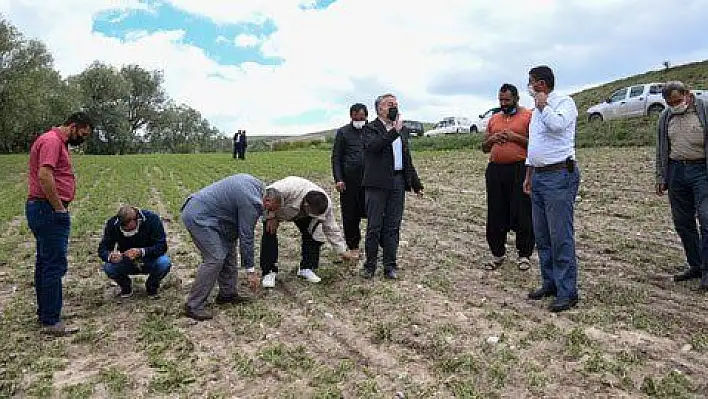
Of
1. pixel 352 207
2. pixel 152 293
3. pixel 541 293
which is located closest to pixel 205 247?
pixel 152 293

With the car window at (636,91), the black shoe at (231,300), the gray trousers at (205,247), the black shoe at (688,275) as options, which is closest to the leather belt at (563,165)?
the black shoe at (688,275)

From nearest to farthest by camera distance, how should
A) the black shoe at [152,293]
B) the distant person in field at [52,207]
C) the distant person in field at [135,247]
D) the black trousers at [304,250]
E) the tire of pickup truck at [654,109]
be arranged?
the distant person in field at [52,207], the distant person in field at [135,247], the black shoe at [152,293], the black trousers at [304,250], the tire of pickup truck at [654,109]

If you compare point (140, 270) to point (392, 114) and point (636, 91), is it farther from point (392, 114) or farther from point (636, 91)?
point (636, 91)

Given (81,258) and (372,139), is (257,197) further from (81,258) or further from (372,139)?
(81,258)

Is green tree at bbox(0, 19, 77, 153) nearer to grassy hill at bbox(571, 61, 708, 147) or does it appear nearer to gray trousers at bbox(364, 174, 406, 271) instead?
grassy hill at bbox(571, 61, 708, 147)

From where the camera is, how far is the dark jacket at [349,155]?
→ 711 centimetres

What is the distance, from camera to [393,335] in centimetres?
482

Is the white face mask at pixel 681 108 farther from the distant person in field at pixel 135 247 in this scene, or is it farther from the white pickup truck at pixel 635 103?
the white pickup truck at pixel 635 103

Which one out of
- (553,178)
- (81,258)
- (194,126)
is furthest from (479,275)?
(194,126)

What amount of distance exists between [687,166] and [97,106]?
6733cm

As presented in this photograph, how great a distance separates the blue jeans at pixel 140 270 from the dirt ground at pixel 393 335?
6.8 inches

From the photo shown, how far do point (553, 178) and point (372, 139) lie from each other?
1.88 metres

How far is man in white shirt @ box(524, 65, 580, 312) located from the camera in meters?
5.21

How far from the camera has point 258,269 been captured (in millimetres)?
7305
